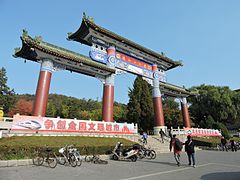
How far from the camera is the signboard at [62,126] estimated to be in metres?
10.4

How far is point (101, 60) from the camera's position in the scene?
17.4 metres

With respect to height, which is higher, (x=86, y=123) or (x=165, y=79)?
(x=165, y=79)

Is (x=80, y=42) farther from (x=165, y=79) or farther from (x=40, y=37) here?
(x=165, y=79)

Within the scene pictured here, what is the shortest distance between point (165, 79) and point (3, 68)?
3484 centimetres

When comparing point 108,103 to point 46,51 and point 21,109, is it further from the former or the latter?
point 21,109

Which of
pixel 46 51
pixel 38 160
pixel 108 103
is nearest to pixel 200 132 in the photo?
pixel 108 103

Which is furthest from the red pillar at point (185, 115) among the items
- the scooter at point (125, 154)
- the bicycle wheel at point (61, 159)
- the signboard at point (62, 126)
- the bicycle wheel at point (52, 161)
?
the bicycle wheel at point (52, 161)

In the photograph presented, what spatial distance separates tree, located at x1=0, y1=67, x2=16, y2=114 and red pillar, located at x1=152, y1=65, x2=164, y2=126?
85.7 feet

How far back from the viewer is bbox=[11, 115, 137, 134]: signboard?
10.4 meters

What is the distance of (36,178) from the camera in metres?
5.38

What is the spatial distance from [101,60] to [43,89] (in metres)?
5.92

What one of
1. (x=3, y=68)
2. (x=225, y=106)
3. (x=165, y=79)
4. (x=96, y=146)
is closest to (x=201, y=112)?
(x=225, y=106)

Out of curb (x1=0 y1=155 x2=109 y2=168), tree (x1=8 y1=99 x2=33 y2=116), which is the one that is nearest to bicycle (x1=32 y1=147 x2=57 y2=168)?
curb (x1=0 y1=155 x2=109 y2=168)

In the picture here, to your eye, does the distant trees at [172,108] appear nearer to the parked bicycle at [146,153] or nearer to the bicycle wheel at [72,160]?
the parked bicycle at [146,153]
